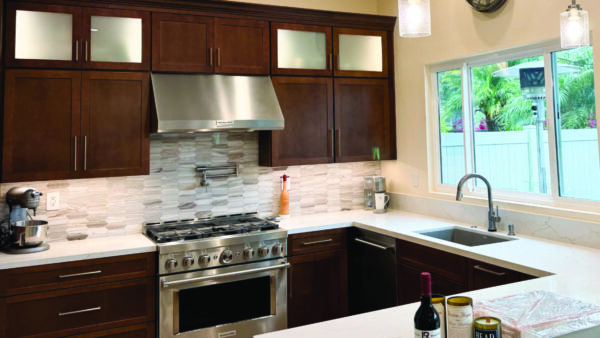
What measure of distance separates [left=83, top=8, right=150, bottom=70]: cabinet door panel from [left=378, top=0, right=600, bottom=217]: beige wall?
2086mm

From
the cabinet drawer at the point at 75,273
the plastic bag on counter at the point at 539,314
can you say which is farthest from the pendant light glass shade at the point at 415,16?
the cabinet drawer at the point at 75,273

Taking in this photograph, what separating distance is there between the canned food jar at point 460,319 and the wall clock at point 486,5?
7.93ft

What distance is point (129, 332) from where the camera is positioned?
2.61m

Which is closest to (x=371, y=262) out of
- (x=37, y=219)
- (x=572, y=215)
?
(x=572, y=215)

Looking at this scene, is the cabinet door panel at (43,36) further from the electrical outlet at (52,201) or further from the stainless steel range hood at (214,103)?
the electrical outlet at (52,201)

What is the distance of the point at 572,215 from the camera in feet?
8.22

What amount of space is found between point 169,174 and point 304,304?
138 centimetres

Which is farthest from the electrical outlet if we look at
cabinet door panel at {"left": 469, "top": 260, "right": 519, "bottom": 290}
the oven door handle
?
cabinet door panel at {"left": 469, "top": 260, "right": 519, "bottom": 290}

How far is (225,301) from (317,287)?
0.70 meters

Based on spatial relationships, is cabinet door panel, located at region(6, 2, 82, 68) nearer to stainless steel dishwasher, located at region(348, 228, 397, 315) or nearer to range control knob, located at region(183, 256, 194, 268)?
range control knob, located at region(183, 256, 194, 268)

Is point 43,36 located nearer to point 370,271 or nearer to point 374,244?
point 374,244

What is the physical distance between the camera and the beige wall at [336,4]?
3.70 metres

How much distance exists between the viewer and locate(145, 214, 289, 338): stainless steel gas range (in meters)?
2.69

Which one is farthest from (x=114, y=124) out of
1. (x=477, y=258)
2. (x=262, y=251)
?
(x=477, y=258)
